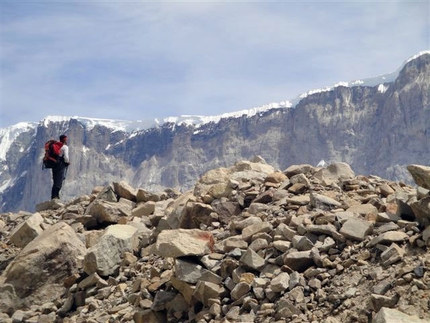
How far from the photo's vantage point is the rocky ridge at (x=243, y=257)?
9180mm

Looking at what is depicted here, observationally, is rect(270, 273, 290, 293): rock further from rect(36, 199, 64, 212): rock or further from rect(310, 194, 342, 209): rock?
rect(36, 199, 64, 212): rock

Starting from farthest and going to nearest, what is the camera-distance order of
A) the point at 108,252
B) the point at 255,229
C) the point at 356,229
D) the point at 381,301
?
1. the point at 108,252
2. the point at 255,229
3. the point at 356,229
4. the point at 381,301

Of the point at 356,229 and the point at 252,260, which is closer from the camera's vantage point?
the point at 356,229

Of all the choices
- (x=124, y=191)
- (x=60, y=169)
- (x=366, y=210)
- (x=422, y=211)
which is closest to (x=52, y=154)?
(x=60, y=169)

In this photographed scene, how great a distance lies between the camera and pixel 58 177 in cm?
2308

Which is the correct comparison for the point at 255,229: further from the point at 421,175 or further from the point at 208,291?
the point at 421,175

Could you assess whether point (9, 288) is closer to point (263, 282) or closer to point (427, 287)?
point (263, 282)

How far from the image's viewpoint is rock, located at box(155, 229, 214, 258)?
11258 millimetres

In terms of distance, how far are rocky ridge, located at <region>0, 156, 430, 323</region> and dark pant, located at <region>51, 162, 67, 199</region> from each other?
5290mm

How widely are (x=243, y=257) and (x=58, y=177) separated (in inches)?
565

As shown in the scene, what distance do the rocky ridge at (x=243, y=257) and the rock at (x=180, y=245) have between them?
0.03 m

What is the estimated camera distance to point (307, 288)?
9.47 meters

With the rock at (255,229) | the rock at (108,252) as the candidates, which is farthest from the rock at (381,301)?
the rock at (108,252)

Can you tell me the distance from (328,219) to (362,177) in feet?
14.5
